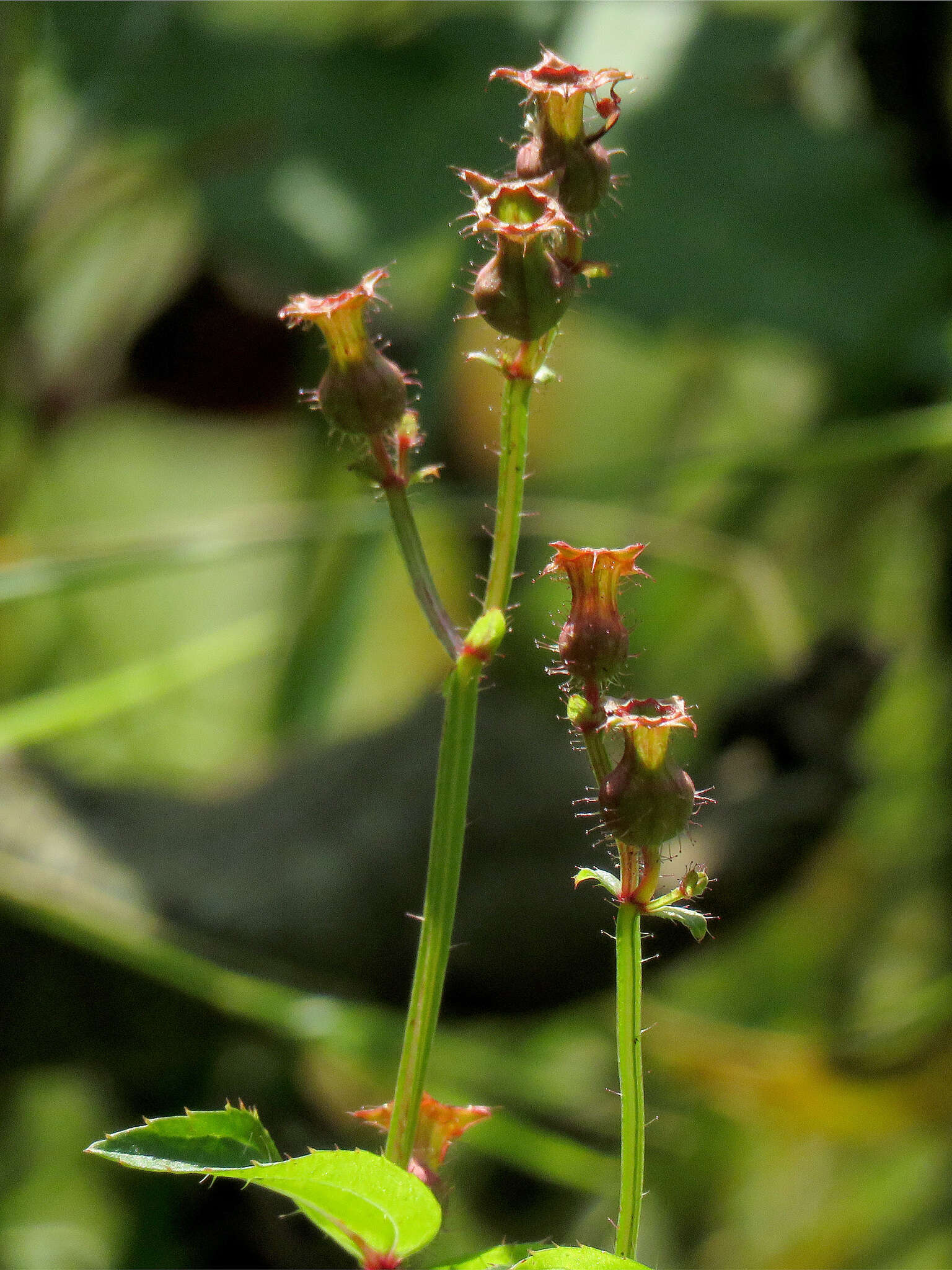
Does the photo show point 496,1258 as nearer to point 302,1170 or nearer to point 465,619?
point 302,1170

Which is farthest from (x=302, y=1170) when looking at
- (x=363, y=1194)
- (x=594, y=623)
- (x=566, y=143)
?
(x=566, y=143)

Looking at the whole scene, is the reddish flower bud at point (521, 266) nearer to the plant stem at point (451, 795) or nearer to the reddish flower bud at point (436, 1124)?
the plant stem at point (451, 795)

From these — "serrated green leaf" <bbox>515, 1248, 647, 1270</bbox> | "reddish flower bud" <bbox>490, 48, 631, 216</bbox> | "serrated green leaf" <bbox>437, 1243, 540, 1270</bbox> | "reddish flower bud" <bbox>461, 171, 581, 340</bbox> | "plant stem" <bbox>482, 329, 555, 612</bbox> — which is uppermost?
"reddish flower bud" <bbox>490, 48, 631, 216</bbox>

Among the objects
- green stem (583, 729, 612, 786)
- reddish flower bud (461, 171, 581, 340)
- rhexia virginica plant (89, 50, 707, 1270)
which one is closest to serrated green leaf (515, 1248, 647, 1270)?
rhexia virginica plant (89, 50, 707, 1270)

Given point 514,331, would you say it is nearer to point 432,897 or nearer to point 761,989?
point 432,897

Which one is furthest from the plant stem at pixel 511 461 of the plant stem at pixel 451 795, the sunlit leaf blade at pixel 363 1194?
the sunlit leaf blade at pixel 363 1194

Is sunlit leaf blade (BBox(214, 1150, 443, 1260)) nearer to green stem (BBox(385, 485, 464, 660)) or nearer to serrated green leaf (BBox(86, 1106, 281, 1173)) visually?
serrated green leaf (BBox(86, 1106, 281, 1173))
